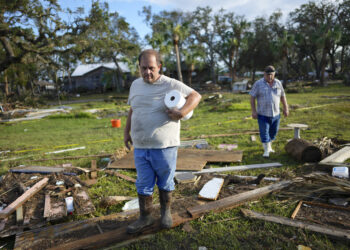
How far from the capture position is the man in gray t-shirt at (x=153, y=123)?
258cm

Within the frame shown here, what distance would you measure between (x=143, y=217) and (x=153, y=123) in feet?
3.82

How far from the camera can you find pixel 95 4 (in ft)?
53.9

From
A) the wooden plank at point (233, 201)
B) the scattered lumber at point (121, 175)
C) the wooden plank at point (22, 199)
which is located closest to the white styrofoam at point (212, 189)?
the wooden plank at point (233, 201)

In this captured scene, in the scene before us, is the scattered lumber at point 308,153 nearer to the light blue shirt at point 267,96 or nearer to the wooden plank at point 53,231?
the light blue shirt at point 267,96

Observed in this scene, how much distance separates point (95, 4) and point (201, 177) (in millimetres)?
16238

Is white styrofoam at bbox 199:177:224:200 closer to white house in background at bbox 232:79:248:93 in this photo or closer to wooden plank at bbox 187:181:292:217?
wooden plank at bbox 187:181:292:217

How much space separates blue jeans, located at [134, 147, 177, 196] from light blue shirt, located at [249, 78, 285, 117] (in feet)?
11.6

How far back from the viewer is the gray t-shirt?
2592 millimetres

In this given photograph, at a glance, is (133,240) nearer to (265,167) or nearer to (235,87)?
A: (265,167)

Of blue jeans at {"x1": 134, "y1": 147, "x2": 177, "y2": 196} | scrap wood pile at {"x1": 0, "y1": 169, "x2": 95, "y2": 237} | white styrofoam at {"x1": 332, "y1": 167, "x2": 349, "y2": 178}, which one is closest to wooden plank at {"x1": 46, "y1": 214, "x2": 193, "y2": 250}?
blue jeans at {"x1": 134, "y1": 147, "x2": 177, "y2": 196}

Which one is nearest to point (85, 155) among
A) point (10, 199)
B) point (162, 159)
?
point (10, 199)

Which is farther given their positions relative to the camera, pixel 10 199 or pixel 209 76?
pixel 209 76

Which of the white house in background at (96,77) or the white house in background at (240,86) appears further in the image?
the white house in background at (96,77)

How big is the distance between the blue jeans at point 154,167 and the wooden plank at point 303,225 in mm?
1221
